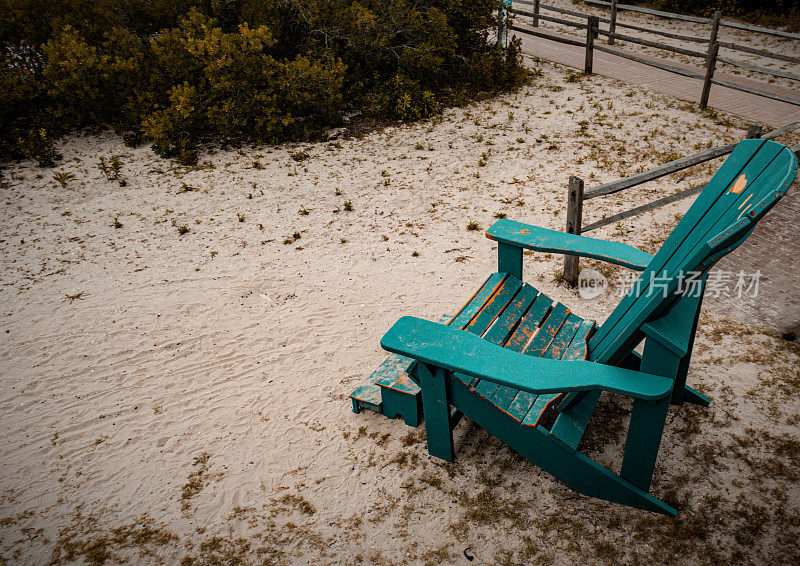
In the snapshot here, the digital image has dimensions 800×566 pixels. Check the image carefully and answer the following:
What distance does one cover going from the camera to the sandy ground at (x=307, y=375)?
2586 mm

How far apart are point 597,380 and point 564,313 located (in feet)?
3.76

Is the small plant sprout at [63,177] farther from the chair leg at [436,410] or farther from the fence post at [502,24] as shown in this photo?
the fence post at [502,24]

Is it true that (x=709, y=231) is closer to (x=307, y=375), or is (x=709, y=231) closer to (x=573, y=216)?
(x=573, y=216)

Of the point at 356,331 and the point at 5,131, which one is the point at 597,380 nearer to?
the point at 356,331

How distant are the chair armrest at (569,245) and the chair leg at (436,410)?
3.19 feet

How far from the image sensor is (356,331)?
4082 mm

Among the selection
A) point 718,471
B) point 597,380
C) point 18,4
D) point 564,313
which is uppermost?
point 18,4

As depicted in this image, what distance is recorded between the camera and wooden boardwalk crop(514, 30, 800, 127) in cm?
740

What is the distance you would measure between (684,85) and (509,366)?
8.66 metres

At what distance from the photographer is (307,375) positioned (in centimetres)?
371

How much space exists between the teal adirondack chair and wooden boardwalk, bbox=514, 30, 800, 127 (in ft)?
20.1

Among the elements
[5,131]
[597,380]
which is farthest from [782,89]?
[5,131]

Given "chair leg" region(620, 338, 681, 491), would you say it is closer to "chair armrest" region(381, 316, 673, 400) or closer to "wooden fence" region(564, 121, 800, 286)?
"chair armrest" region(381, 316, 673, 400)

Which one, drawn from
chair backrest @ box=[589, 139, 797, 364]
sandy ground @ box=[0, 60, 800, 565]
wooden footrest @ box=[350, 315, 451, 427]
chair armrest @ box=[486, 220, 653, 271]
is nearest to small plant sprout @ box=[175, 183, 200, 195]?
sandy ground @ box=[0, 60, 800, 565]
